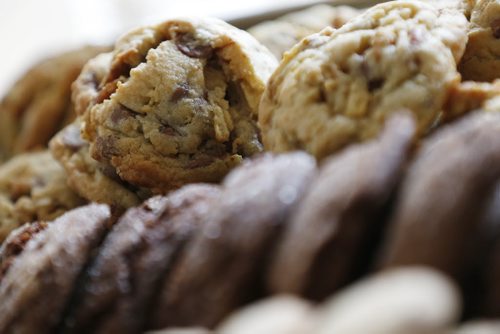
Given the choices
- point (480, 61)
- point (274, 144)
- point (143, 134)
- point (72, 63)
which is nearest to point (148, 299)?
point (274, 144)

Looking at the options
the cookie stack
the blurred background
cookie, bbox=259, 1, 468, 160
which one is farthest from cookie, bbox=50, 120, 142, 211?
the blurred background

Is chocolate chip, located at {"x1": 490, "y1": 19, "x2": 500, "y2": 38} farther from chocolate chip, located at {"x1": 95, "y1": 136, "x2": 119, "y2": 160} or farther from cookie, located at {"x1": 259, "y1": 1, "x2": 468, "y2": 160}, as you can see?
chocolate chip, located at {"x1": 95, "y1": 136, "x2": 119, "y2": 160}

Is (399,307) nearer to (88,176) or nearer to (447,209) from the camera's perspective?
(447,209)

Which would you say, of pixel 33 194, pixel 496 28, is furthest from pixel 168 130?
pixel 496 28

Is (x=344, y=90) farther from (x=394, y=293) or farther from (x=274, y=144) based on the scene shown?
(x=394, y=293)

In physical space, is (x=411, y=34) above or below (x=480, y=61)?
above

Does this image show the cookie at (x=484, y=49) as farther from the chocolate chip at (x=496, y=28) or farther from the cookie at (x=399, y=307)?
the cookie at (x=399, y=307)

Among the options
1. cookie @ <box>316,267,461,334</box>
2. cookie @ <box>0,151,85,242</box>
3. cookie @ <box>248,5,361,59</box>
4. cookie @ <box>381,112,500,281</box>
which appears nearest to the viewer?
cookie @ <box>316,267,461,334</box>
